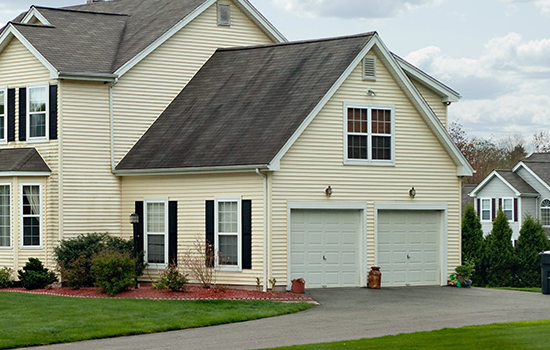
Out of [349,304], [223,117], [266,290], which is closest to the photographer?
[349,304]

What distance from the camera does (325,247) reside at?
23.7 metres

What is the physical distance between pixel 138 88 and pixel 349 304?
9.93 m

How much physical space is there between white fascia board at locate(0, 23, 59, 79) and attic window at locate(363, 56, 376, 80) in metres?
8.62

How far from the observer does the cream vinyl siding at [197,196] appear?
22.7 meters

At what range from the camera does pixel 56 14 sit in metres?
27.8

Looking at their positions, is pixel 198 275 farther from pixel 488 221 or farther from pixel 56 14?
pixel 488 221

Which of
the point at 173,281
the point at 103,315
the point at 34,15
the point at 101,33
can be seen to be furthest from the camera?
the point at 34,15

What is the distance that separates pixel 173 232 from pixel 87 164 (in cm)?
329

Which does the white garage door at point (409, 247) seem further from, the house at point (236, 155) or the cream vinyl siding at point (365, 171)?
the cream vinyl siding at point (365, 171)

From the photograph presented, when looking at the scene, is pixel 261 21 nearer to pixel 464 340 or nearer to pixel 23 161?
pixel 23 161

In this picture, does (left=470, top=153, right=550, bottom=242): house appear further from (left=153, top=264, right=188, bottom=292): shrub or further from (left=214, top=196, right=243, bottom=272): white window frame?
(left=153, top=264, right=188, bottom=292): shrub

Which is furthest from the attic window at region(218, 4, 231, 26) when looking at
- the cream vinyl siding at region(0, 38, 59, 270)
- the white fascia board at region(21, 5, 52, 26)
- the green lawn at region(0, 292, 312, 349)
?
the green lawn at region(0, 292, 312, 349)

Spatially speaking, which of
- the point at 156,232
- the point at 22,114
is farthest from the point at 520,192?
the point at 22,114

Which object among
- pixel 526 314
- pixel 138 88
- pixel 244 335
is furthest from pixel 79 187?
pixel 526 314
